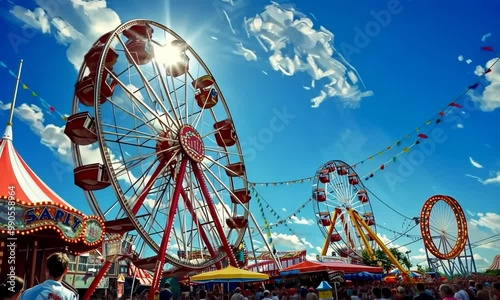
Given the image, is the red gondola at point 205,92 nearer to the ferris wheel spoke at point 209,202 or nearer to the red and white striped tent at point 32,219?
the ferris wheel spoke at point 209,202

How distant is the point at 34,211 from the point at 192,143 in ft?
29.1

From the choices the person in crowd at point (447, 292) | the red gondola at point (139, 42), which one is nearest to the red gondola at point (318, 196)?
the red gondola at point (139, 42)

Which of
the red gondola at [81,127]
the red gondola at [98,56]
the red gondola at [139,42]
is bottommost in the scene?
the red gondola at [81,127]

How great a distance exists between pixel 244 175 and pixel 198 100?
212 inches

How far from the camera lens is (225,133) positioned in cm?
2306

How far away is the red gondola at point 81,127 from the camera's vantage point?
14.3m

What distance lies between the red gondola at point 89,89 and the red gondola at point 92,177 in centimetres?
319

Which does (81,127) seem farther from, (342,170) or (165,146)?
(342,170)

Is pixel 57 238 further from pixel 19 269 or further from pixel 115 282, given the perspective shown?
pixel 115 282

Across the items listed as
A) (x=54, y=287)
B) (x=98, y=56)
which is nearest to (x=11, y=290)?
(x=54, y=287)

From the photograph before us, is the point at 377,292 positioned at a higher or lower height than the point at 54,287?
lower

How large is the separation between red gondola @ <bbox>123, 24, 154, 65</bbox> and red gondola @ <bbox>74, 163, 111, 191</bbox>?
6496 mm

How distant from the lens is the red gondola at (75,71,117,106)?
15742 millimetres

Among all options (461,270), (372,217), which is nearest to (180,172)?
(461,270)
